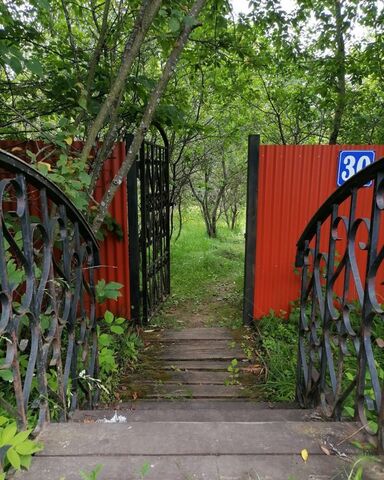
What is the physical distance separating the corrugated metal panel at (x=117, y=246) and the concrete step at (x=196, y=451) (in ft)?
9.04

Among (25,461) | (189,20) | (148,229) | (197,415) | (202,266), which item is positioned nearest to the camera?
(25,461)

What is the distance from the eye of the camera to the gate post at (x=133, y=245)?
13.5ft

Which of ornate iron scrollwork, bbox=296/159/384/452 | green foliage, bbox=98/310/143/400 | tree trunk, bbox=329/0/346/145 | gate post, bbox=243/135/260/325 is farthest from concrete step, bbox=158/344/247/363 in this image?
tree trunk, bbox=329/0/346/145

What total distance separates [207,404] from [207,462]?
160 centimetres

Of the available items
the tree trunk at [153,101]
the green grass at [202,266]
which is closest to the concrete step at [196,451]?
the tree trunk at [153,101]

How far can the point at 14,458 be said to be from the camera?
1.14 m

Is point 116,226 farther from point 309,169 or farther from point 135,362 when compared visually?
point 309,169

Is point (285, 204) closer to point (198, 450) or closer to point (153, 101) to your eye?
point (153, 101)

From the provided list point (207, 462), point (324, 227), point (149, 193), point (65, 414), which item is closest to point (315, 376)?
point (207, 462)

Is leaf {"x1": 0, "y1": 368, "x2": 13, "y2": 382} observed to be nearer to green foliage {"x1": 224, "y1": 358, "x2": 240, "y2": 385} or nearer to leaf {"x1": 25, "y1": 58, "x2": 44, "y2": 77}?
leaf {"x1": 25, "y1": 58, "x2": 44, "y2": 77}

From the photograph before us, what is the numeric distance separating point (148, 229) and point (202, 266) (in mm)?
3092

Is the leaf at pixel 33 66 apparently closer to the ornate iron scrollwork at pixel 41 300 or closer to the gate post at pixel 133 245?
the ornate iron scrollwork at pixel 41 300

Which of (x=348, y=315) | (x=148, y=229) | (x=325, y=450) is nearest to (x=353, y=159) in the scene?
(x=148, y=229)

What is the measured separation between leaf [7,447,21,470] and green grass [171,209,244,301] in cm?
460
